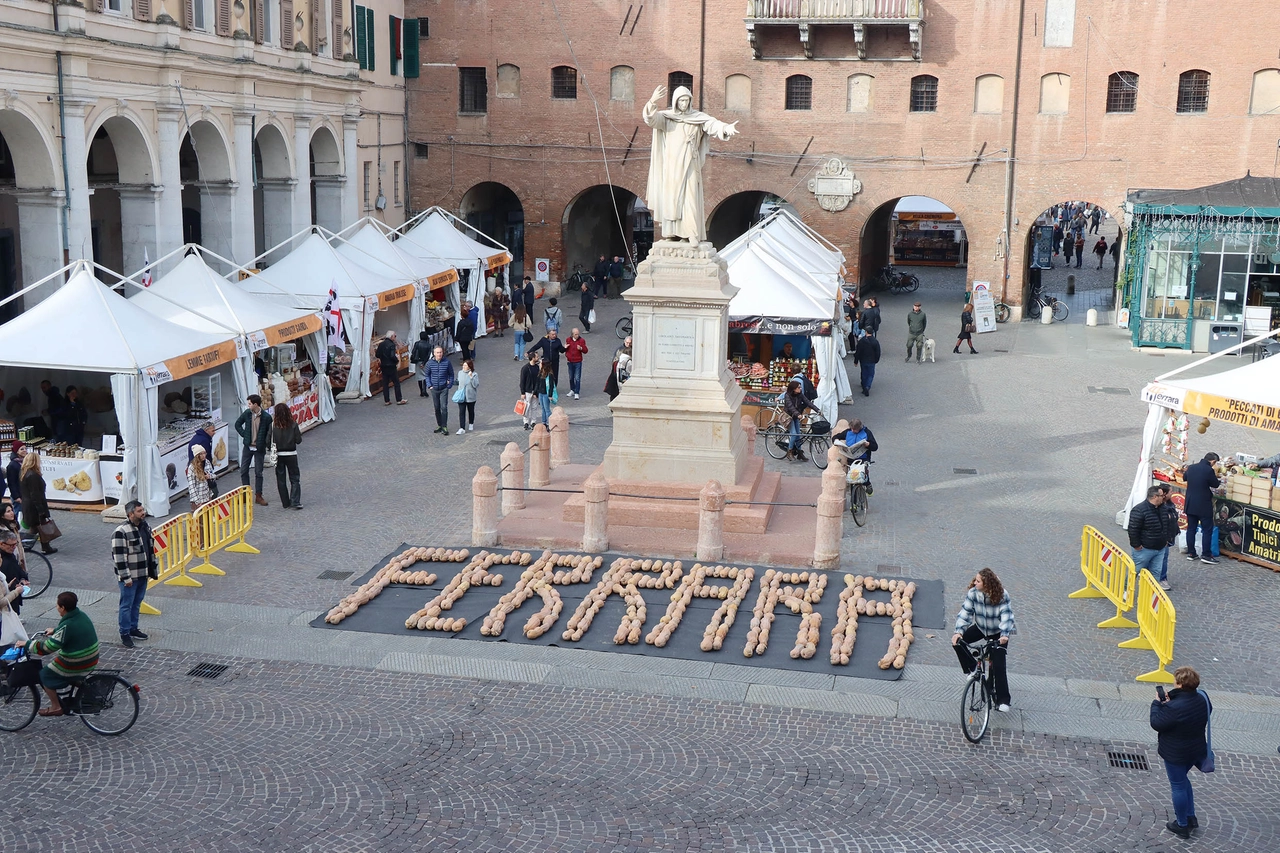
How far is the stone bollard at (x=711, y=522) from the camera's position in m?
15.8

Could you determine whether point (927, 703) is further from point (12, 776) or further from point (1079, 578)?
point (12, 776)

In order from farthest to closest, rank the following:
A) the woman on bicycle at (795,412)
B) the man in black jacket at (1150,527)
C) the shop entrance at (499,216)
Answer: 1. the shop entrance at (499,216)
2. the woman on bicycle at (795,412)
3. the man in black jacket at (1150,527)

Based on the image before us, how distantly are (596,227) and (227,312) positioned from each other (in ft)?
85.2

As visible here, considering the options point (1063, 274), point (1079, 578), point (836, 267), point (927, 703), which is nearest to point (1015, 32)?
point (836, 267)

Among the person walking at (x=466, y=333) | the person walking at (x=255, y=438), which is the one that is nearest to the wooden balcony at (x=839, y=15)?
the person walking at (x=466, y=333)

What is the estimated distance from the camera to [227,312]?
71.8 feet

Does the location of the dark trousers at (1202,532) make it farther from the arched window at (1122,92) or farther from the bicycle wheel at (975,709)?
the arched window at (1122,92)

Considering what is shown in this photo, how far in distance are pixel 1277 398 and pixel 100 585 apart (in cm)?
1379

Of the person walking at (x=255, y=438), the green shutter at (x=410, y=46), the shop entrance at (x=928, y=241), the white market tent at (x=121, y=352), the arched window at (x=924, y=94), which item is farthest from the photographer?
the shop entrance at (x=928, y=241)

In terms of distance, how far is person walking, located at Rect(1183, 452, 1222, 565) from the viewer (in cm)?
1600

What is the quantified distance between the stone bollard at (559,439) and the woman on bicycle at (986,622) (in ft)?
30.1

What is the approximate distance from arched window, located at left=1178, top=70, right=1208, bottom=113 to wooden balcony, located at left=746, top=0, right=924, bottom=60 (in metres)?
7.19

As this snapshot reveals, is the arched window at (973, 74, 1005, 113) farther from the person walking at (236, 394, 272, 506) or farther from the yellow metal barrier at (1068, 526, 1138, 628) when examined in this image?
the person walking at (236, 394, 272, 506)

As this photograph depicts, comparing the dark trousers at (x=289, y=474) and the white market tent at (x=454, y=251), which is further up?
the white market tent at (x=454, y=251)
